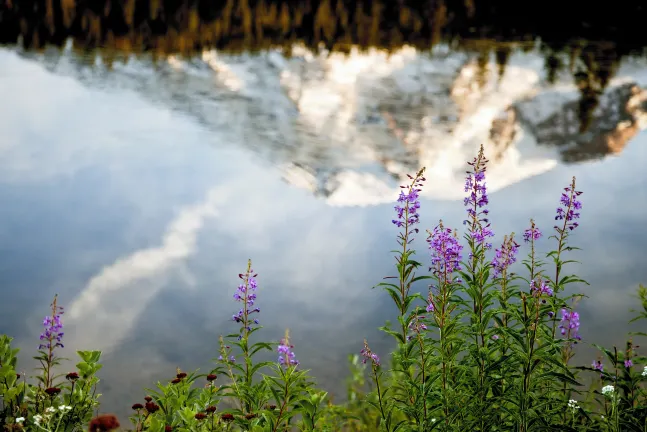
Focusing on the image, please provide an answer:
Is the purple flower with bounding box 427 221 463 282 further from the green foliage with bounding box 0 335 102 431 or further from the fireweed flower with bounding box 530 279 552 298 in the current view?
the green foliage with bounding box 0 335 102 431

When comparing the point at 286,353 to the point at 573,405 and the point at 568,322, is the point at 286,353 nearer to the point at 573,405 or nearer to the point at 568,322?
the point at 573,405

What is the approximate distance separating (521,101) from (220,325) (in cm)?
2188

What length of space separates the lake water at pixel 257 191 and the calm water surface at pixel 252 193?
0.20 ft

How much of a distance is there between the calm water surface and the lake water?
6 centimetres

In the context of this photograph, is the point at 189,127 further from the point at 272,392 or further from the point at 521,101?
the point at 272,392

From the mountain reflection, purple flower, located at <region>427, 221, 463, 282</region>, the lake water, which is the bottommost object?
purple flower, located at <region>427, 221, 463, 282</region>

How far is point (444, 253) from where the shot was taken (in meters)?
4.52

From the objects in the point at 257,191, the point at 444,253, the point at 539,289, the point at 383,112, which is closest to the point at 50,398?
the point at 444,253

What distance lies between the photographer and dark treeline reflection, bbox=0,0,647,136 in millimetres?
39781

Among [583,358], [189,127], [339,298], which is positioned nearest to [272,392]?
[583,358]

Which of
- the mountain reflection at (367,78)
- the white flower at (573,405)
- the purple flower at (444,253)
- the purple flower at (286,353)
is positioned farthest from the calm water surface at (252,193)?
the purple flower at (444,253)

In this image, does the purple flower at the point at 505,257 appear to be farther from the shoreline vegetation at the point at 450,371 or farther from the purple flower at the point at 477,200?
the purple flower at the point at 477,200

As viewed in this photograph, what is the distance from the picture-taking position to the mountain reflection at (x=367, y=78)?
23828mm

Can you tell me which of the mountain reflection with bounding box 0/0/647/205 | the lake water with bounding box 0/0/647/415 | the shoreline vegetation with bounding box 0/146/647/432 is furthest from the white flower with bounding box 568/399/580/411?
the mountain reflection with bounding box 0/0/647/205
